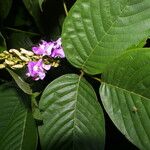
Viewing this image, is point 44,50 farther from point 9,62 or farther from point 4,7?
point 4,7

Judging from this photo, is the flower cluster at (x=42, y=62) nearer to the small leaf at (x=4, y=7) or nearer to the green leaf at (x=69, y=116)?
the green leaf at (x=69, y=116)

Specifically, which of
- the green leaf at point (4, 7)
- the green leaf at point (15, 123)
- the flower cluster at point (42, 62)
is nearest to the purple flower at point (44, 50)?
the flower cluster at point (42, 62)

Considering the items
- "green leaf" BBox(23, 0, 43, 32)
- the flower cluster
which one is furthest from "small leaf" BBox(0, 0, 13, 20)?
the flower cluster

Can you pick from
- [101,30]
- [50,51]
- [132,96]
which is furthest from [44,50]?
[132,96]

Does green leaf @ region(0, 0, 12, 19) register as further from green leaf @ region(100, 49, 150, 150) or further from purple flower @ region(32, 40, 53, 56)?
green leaf @ region(100, 49, 150, 150)

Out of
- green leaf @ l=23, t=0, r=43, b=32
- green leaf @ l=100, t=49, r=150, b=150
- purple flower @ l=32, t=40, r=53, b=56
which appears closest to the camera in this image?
green leaf @ l=100, t=49, r=150, b=150

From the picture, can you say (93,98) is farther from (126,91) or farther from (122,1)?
(122,1)

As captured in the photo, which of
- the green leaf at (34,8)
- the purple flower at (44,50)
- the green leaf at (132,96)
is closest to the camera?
the green leaf at (132,96)

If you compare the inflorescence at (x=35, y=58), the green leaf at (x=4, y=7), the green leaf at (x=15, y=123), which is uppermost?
the green leaf at (x=4, y=7)
